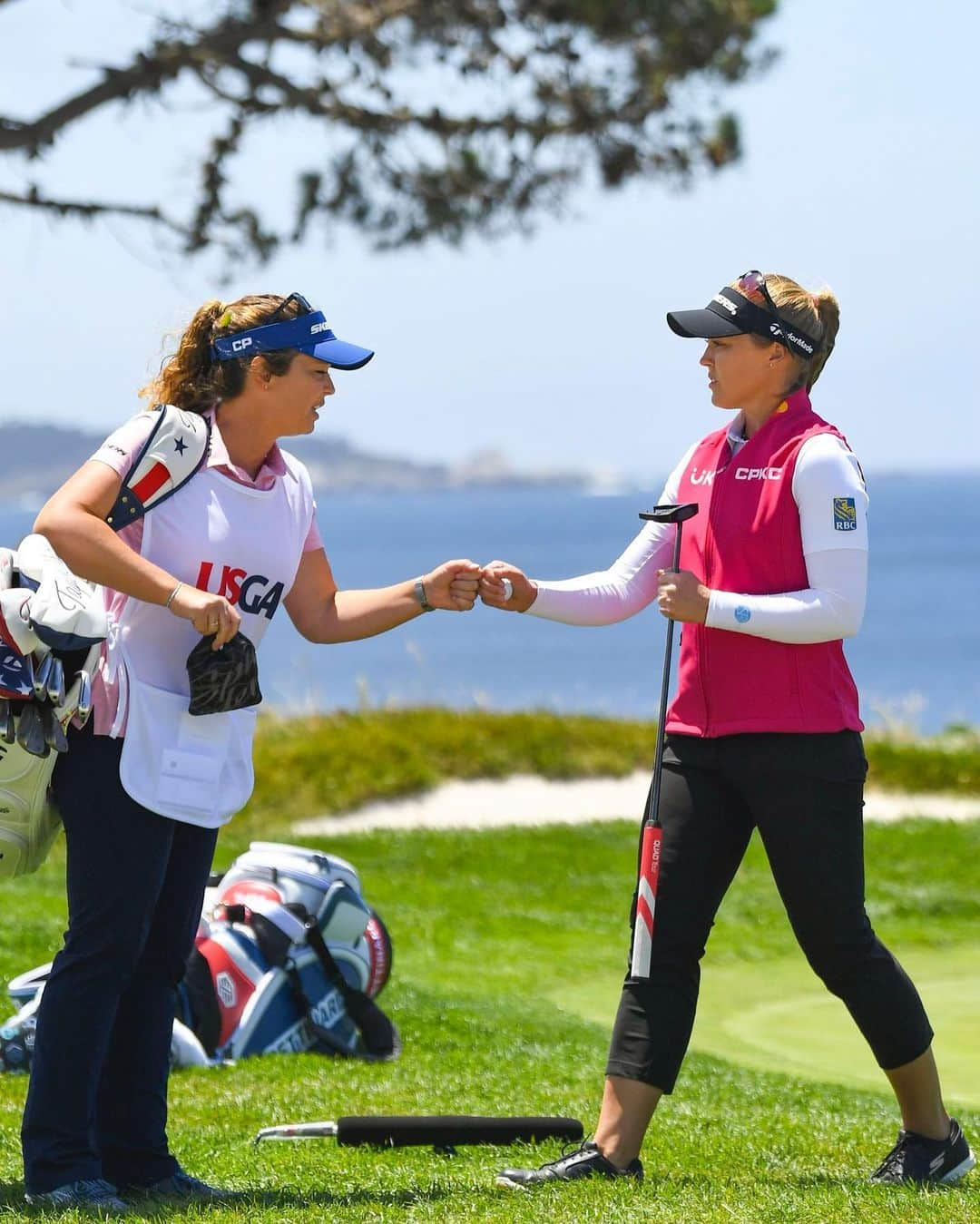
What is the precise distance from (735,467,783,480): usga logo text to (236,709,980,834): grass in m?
8.38

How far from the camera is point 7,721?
12.7 ft

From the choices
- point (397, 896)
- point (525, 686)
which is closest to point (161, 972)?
point (397, 896)

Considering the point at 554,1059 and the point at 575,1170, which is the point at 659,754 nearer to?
the point at 575,1170

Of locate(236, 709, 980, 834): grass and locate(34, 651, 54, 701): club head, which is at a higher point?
locate(34, 651, 54, 701): club head

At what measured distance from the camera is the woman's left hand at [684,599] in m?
4.21

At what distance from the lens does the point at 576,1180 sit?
4.25 meters

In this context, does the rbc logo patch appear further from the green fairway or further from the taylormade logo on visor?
the green fairway

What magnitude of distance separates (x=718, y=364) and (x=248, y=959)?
9.77 feet

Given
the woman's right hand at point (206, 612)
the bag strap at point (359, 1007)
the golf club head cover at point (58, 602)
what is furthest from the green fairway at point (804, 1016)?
the golf club head cover at point (58, 602)

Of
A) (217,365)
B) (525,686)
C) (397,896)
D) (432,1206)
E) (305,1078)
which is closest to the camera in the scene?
(432,1206)

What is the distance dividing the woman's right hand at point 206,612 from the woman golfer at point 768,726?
1.00 metres

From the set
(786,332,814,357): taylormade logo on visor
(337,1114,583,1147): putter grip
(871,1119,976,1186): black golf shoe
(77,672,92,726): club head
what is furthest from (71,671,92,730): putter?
(871,1119,976,1186): black golf shoe

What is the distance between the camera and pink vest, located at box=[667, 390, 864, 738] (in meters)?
4.29

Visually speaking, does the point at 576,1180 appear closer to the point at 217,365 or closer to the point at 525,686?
the point at 217,365
